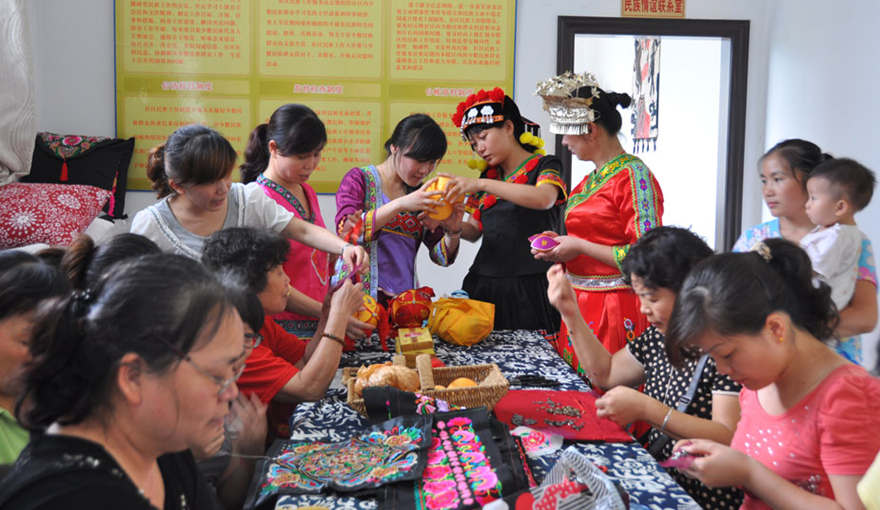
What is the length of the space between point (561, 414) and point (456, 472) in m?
0.43

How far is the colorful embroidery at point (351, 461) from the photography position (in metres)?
1.20

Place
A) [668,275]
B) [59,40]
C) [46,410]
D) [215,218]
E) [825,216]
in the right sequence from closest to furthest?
[46,410] < [668,275] < [215,218] < [825,216] < [59,40]

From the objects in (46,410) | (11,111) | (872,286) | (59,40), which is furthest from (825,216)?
(59,40)

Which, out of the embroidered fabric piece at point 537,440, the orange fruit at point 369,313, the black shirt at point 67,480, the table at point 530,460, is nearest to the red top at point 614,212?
the table at point 530,460

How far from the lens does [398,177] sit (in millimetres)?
2613

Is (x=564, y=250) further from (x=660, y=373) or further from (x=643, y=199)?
(x=660, y=373)

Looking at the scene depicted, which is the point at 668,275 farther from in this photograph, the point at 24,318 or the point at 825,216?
the point at 24,318

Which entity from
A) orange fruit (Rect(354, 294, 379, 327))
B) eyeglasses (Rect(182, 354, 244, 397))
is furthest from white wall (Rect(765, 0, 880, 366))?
eyeglasses (Rect(182, 354, 244, 397))

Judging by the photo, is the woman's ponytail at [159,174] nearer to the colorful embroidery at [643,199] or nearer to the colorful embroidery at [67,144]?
the colorful embroidery at [643,199]

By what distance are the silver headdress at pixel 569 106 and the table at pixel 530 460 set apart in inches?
28.2

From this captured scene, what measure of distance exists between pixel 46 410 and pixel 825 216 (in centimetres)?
217

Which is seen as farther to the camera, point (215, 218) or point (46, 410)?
point (215, 218)

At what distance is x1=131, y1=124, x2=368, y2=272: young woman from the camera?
1889mm

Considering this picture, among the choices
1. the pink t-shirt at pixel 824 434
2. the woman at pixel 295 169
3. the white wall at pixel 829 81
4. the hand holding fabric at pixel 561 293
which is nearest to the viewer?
the pink t-shirt at pixel 824 434
